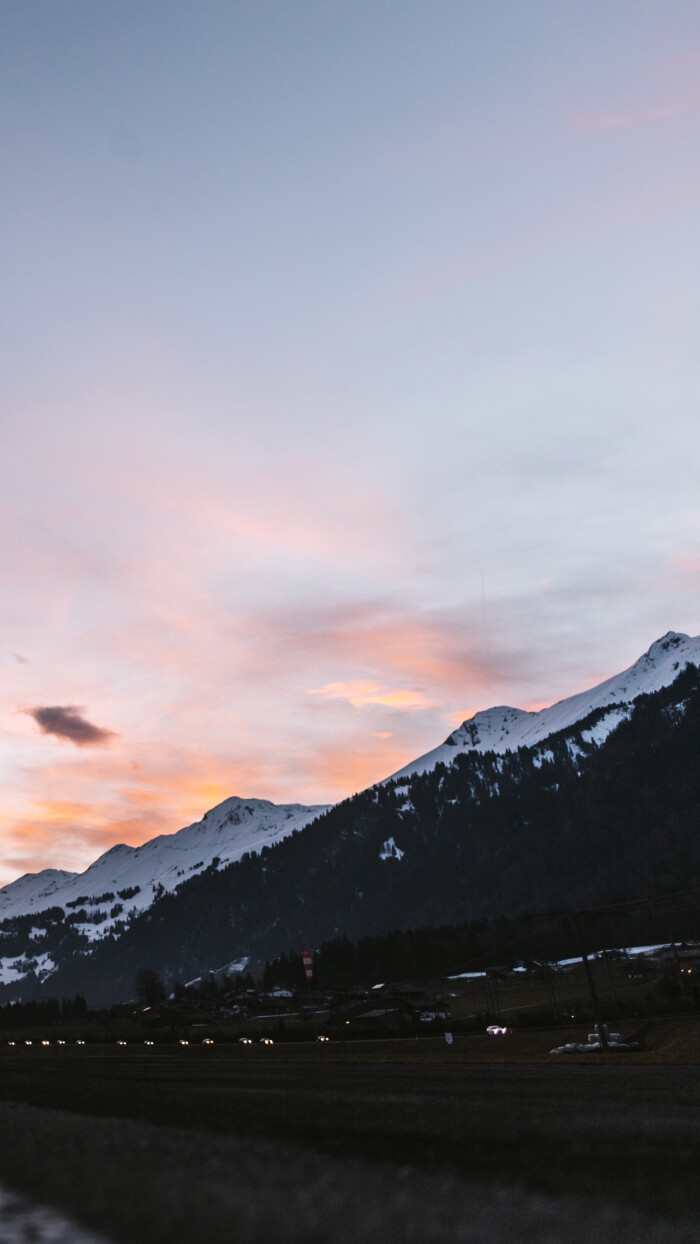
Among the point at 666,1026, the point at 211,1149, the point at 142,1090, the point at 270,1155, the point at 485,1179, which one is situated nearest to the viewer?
the point at 485,1179

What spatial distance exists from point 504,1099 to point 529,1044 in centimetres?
5203

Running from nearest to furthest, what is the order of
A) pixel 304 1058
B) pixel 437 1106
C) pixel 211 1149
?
pixel 211 1149, pixel 437 1106, pixel 304 1058

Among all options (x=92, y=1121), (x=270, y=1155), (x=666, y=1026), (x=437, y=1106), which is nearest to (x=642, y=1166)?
(x=270, y=1155)

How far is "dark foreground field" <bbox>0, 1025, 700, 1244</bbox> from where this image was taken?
52.5 feet

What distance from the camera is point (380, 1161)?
2273 cm

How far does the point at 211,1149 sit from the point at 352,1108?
34.5ft

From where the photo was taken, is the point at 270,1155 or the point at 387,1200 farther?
the point at 270,1155

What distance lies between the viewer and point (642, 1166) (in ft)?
65.2

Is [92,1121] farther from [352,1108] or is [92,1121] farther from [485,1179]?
[485,1179]

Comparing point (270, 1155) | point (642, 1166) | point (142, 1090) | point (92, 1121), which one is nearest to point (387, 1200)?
point (642, 1166)

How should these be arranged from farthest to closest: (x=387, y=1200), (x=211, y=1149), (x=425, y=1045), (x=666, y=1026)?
(x=425, y=1045), (x=666, y=1026), (x=211, y=1149), (x=387, y=1200)

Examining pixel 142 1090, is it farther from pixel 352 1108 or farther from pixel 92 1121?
pixel 352 1108

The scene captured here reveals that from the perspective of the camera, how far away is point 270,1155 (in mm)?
24938

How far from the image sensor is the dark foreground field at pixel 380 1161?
1600 cm
